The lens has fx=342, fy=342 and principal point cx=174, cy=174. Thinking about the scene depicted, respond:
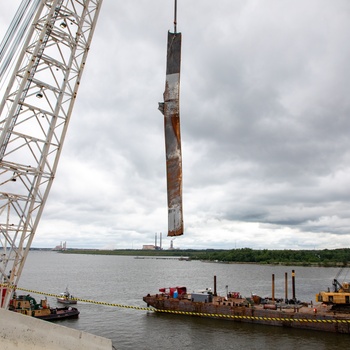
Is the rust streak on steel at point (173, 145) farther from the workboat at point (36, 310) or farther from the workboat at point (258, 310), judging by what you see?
the workboat at point (36, 310)

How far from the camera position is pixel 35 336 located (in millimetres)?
10117

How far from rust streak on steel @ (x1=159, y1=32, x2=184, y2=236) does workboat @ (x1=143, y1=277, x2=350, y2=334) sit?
83.6ft

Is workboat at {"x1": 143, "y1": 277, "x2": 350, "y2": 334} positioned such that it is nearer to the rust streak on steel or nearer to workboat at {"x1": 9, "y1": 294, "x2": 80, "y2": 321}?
workboat at {"x1": 9, "y1": 294, "x2": 80, "y2": 321}

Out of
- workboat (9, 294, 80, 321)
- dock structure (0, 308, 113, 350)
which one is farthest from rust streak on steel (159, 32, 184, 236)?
workboat (9, 294, 80, 321)

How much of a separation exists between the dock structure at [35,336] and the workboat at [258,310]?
2010cm

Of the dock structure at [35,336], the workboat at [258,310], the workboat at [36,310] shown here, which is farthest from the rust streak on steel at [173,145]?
the workboat at [36,310]

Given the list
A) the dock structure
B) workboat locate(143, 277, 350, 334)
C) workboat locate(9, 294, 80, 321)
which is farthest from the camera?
workboat locate(9, 294, 80, 321)

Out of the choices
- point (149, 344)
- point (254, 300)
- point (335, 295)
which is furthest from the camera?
point (254, 300)

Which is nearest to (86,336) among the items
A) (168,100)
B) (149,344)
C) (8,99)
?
(168,100)

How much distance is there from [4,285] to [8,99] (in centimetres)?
890

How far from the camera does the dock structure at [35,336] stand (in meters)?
9.55

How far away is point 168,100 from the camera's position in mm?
7477

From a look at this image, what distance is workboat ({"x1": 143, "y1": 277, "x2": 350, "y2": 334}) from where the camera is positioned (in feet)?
95.0

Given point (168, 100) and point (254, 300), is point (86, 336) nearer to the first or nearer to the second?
point (168, 100)
